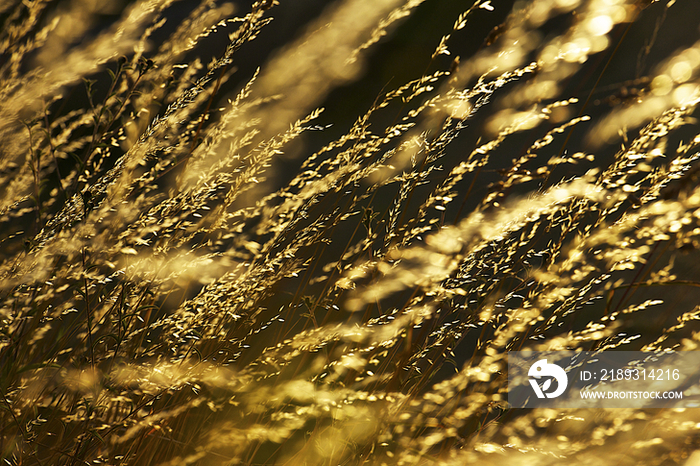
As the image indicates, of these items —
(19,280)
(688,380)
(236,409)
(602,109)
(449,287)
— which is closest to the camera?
(19,280)

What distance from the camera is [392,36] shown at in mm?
3109

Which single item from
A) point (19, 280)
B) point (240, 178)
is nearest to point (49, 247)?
point (19, 280)

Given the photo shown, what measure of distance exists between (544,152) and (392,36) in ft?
4.41

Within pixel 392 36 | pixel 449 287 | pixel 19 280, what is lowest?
pixel 449 287

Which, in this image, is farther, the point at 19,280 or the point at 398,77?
the point at 398,77

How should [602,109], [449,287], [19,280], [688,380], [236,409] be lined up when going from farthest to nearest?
[602,109] → [236,409] → [688,380] → [449,287] → [19,280]

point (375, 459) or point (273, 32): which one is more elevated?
point (273, 32)

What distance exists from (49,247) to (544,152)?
298 centimetres

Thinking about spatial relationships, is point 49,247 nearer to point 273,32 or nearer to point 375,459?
point 375,459

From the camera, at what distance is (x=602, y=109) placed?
2.93 metres

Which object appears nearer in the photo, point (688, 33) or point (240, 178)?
point (240, 178)

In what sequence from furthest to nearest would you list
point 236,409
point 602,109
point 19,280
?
point 602,109, point 236,409, point 19,280

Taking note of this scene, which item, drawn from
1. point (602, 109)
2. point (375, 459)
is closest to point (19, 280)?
point (375, 459)

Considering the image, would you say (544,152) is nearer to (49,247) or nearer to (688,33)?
(688,33)
